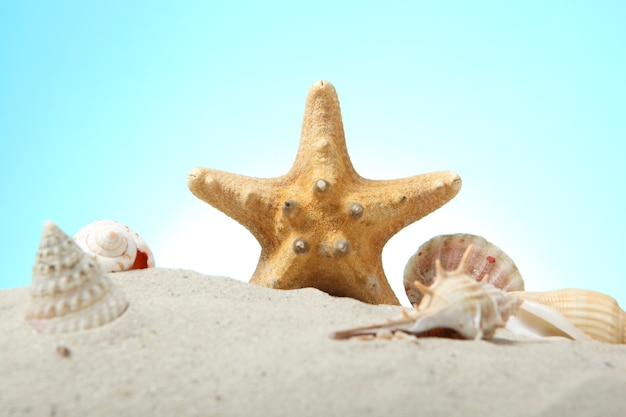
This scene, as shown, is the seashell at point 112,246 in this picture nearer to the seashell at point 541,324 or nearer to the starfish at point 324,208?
the starfish at point 324,208

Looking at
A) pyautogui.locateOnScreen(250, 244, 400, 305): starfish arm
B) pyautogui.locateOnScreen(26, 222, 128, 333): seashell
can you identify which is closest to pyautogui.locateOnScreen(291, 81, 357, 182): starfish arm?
pyautogui.locateOnScreen(250, 244, 400, 305): starfish arm

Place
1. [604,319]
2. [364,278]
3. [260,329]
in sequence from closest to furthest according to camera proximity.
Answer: [260,329] → [604,319] → [364,278]

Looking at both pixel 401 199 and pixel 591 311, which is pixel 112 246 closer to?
pixel 401 199

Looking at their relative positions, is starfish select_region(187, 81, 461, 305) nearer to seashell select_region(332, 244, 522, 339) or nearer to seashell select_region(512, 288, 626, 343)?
seashell select_region(512, 288, 626, 343)

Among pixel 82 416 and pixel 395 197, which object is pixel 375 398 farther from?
pixel 395 197

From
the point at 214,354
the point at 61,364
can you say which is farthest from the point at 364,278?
the point at 61,364

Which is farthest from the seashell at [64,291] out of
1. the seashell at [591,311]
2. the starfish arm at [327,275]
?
the seashell at [591,311]

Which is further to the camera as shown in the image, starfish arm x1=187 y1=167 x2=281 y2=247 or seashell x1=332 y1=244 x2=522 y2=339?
starfish arm x1=187 y1=167 x2=281 y2=247
